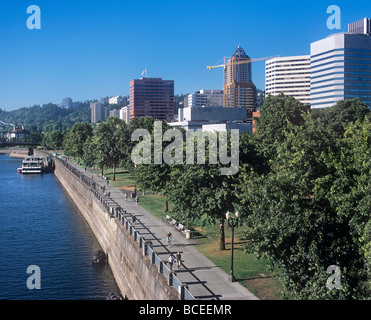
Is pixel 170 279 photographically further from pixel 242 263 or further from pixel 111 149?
pixel 111 149

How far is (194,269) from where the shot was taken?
86.2ft

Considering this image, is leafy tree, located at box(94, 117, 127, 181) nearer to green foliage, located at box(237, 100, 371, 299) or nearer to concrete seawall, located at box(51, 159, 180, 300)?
concrete seawall, located at box(51, 159, 180, 300)

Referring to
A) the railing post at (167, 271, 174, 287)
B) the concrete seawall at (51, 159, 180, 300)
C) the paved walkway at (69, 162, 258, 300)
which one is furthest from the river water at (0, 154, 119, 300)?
the railing post at (167, 271, 174, 287)

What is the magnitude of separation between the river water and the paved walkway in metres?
5.06

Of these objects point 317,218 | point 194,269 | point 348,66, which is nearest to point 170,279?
point 194,269

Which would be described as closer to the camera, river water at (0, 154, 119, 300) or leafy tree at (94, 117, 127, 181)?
river water at (0, 154, 119, 300)

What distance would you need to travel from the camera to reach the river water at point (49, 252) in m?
30.9

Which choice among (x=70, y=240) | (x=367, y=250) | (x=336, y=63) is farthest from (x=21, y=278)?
(x=336, y=63)

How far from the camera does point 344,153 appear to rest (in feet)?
67.9

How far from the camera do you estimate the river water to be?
30922mm

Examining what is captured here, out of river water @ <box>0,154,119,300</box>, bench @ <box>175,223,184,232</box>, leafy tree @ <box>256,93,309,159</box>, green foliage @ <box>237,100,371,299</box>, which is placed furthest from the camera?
leafy tree @ <box>256,93,309,159</box>

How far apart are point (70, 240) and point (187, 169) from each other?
741 inches

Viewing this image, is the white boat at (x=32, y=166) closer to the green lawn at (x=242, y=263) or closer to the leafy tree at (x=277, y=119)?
the leafy tree at (x=277, y=119)

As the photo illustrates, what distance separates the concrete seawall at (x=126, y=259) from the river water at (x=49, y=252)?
1117mm
